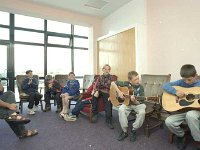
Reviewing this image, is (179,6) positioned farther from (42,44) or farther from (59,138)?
(42,44)

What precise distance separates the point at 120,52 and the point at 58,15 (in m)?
2.13

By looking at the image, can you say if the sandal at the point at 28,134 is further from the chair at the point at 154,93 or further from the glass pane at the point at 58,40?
the glass pane at the point at 58,40

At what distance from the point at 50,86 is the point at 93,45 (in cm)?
198

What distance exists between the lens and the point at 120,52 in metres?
4.27

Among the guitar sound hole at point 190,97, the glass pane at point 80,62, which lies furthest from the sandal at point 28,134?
the glass pane at point 80,62

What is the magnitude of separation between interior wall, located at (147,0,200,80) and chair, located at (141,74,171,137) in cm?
39

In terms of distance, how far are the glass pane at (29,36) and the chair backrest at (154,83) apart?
13.6 ft

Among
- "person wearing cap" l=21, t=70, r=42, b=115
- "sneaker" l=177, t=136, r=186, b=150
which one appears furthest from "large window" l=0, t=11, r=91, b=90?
"sneaker" l=177, t=136, r=186, b=150

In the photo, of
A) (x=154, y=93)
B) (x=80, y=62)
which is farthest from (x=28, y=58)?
(x=154, y=93)

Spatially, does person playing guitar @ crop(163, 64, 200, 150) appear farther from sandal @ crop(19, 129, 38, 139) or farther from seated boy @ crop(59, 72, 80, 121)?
seated boy @ crop(59, 72, 80, 121)

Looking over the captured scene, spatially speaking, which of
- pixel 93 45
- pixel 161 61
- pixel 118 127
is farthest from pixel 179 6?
pixel 93 45

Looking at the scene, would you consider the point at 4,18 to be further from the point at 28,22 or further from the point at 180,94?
the point at 180,94

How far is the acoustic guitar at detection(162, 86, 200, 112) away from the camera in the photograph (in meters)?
1.93

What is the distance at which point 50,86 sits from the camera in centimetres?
446
